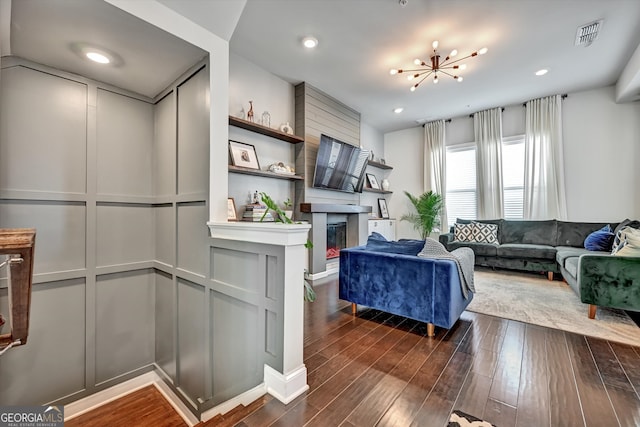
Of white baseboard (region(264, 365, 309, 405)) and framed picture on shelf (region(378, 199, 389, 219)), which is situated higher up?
framed picture on shelf (region(378, 199, 389, 219))

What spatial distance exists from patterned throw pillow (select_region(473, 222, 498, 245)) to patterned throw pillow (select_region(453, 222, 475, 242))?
0.06 metres

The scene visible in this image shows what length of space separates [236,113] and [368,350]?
308 cm

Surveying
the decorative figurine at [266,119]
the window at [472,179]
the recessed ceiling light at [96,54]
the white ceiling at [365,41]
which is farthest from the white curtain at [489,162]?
the recessed ceiling light at [96,54]

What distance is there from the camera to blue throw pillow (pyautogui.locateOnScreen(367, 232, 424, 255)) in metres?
2.46

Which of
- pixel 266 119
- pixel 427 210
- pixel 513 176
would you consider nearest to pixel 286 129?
pixel 266 119

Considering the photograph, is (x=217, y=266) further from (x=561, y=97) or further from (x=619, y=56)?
(x=561, y=97)

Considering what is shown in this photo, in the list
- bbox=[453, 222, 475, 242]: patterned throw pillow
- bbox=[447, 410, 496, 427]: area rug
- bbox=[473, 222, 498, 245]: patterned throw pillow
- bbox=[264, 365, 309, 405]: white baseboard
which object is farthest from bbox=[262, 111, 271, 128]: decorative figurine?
bbox=[473, 222, 498, 245]: patterned throw pillow

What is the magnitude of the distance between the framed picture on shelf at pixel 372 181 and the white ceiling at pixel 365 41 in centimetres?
177

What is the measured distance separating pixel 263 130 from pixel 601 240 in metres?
4.93

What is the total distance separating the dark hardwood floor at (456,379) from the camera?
4.55 ft

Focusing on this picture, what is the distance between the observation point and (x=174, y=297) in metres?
2.37

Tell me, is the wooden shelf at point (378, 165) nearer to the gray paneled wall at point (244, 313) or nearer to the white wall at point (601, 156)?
the white wall at point (601, 156)

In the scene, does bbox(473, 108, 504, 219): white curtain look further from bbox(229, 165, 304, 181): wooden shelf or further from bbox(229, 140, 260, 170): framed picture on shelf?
bbox(229, 140, 260, 170): framed picture on shelf

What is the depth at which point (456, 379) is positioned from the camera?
1.71 metres
